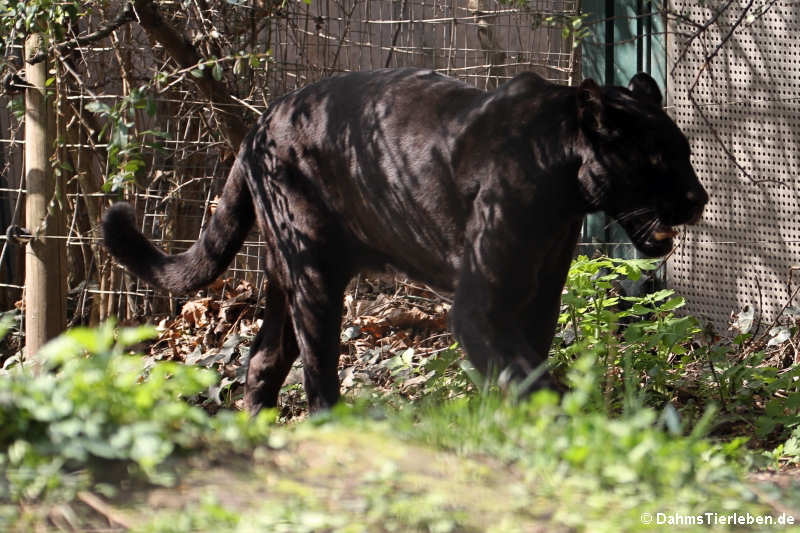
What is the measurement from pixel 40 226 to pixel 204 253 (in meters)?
1.58

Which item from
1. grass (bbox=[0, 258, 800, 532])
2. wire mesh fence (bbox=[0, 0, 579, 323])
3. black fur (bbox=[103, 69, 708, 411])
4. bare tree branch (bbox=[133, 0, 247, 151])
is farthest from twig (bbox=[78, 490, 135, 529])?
wire mesh fence (bbox=[0, 0, 579, 323])

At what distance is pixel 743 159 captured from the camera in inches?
242

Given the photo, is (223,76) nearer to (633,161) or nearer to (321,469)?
(633,161)

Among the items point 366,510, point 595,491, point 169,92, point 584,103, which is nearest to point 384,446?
point 366,510

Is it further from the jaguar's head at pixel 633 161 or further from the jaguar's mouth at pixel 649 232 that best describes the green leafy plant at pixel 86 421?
the jaguar's mouth at pixel 649 232

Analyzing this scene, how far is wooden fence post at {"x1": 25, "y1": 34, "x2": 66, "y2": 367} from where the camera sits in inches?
230

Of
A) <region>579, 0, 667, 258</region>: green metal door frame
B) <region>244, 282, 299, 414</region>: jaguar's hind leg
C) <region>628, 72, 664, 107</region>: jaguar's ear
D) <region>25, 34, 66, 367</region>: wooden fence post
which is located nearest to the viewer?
<region>628, 72, 664, 107</region>: jaguar's ear

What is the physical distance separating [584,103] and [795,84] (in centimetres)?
272

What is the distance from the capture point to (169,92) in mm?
6324

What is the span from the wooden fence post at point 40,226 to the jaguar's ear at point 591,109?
3.27 m

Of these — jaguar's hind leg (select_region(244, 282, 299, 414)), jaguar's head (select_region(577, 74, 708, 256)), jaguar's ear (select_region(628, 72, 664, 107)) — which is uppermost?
jaguar's ear (select_region(628, 72, 664, 107))

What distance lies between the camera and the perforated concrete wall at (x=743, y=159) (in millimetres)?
6004

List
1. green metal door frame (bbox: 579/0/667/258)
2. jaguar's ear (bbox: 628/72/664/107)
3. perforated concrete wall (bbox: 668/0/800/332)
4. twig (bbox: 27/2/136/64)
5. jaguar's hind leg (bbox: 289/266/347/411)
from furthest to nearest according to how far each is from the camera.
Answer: green metal door frame (bbox: 579/0/667/258)
perforated concrete wall (bbox: 668/0/800/332)
twig (bbox: 27/2/136/64)
jaguar's hind leg (bbox: 289/266/347/411)
jaguar's ear (bbox: 628/72/664/107)

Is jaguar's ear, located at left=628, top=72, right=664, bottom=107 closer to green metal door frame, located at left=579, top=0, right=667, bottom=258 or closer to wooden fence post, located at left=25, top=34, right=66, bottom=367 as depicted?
green metal door frame, located at left=579, top=0, right=667, bottom=258
